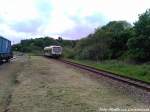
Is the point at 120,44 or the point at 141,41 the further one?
the point at 120,44

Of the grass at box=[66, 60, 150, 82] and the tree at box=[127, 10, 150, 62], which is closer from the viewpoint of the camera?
the grass at box=[66, 60, 150, 82]

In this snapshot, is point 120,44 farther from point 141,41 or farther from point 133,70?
point 133,70

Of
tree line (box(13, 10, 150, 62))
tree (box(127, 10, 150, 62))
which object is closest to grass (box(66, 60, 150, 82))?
tree (box(127, 10, 150, 62))

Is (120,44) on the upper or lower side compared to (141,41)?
lower

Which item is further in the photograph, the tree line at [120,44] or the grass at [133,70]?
the tree line at [120,44]

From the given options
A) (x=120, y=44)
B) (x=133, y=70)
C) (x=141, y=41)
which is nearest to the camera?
(x=133, y=70)

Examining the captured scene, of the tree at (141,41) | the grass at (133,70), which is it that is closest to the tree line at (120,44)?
the tree at (141,41)

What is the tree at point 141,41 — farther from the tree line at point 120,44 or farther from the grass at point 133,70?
the grass at point 133,70

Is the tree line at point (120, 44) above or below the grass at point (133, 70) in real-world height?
above

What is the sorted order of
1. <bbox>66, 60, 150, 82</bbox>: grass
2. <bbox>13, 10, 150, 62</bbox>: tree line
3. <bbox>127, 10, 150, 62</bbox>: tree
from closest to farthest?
<bbox>66, 60, 150, 82</bbox>: grass < <bbox>127, 10, 150, 62</bbox>: tree < <bbox>13, 10, 150, 62</bbox>: tree line

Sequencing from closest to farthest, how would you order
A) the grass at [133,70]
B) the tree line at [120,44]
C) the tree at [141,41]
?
1. the grass at [133,70]
2. the tree at [141,41]
3. the tree line at [120,44]

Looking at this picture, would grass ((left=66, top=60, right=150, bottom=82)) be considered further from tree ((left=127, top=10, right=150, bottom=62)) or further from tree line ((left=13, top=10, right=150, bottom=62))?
tree line ((left=13, top=10, right=150, bottom=62))

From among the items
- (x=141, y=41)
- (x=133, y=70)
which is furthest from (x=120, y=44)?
(x=133, y=70)

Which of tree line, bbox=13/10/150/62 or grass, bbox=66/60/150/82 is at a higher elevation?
tree line, bbox=13/10/150/62
